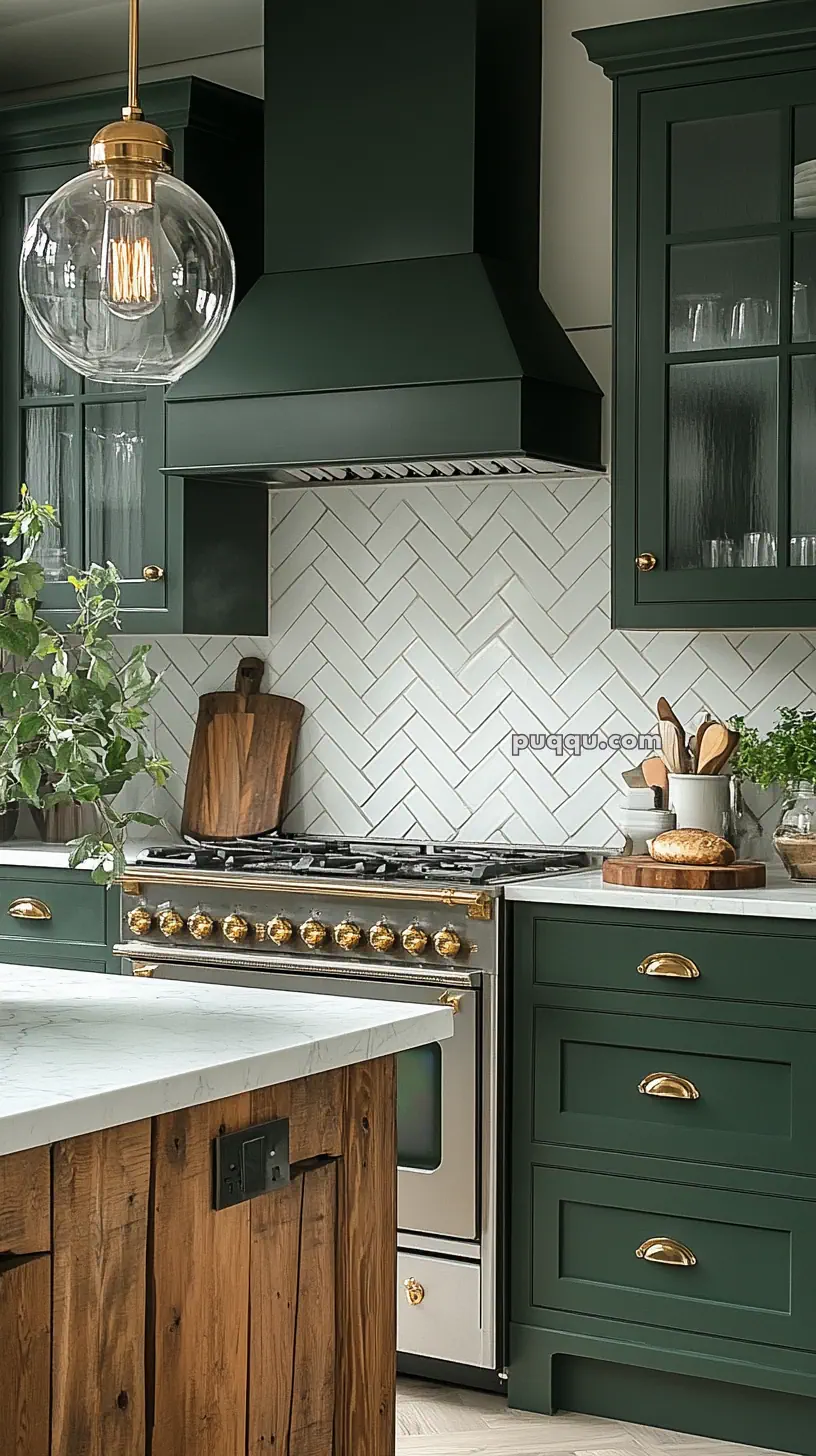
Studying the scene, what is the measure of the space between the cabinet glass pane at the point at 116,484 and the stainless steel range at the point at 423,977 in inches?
35.6

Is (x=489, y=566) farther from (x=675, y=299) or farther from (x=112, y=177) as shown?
(x=112, y=177)

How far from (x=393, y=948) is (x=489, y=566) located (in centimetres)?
106

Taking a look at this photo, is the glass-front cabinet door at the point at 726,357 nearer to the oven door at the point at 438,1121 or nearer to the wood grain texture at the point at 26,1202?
the oven door at the point at 438,1121

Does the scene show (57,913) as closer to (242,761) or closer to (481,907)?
(242,761)

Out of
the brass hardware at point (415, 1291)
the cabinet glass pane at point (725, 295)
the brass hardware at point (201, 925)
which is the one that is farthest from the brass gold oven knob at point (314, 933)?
the cabinet glass pane at point (725, 295)

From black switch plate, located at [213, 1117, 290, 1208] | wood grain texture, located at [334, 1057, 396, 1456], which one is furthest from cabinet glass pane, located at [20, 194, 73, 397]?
black switch plate, located at [213, 1117, 290, 1208]

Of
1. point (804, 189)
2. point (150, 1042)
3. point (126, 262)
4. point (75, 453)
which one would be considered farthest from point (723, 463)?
point (150, 1042)

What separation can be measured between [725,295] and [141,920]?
1817 mm

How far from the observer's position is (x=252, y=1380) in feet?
6.57

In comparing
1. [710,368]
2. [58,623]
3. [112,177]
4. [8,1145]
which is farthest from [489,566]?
[8,1145]

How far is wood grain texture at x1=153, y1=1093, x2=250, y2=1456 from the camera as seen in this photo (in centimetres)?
187

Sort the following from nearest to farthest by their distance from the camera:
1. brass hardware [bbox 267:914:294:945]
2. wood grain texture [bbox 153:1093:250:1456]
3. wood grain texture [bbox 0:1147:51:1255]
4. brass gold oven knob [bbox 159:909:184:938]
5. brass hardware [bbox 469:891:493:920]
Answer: wood grain texture [bbox 0:1147:51:1255] < wood grain texture [bbox 153:1093:250:1456] < brass hardware [bbox 469:891:493:920] < brass hardware [bbox 267:914:294:945] < brass gold oven knob [bbox 159:909:184:938]

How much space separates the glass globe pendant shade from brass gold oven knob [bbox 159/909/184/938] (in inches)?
81.1

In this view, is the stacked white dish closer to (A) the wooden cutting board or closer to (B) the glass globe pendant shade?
(A) the wooden cutting board
